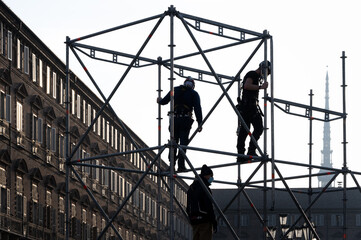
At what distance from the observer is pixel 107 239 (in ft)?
213

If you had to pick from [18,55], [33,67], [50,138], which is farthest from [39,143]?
[18,55]

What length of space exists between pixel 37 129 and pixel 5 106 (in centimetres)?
521

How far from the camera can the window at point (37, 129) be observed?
46.7m

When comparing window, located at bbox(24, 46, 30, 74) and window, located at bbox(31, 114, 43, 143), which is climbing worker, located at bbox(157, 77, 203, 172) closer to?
window, located at bbox(24, 46, 30, 74)

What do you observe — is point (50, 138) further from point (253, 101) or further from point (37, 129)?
point (253, 101)

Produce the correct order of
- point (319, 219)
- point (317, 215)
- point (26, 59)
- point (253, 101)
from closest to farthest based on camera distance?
point (253, 101)
point (26, 59)
point (317, 215)
point (319, 219)

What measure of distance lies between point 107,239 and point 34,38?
2076cm

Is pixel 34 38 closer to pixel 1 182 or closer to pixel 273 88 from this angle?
pixel 1 182

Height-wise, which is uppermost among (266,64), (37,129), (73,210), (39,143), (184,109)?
(37,129)

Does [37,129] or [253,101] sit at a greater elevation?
[37,129]

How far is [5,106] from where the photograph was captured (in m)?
42.2

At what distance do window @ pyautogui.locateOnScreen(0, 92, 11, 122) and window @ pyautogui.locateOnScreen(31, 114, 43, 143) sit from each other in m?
3.88

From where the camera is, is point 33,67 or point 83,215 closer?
point 33,67

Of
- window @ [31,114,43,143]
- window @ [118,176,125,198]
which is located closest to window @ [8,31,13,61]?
window @ [31,114,43,143]
